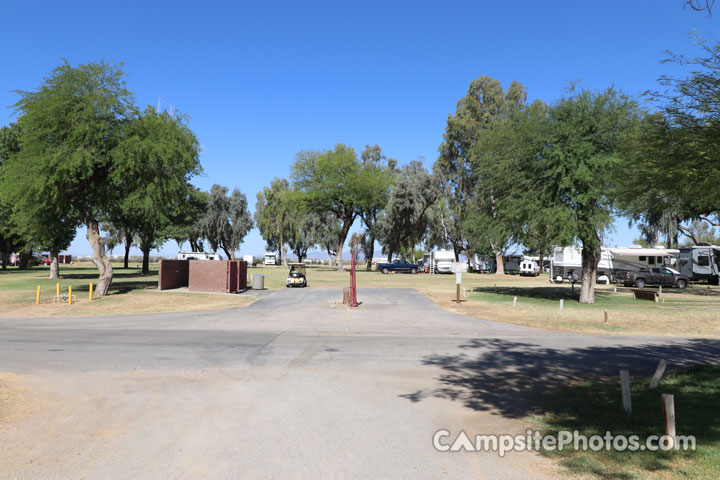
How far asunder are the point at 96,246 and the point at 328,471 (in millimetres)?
26996

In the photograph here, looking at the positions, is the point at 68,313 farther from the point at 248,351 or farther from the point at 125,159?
the point at 248,351

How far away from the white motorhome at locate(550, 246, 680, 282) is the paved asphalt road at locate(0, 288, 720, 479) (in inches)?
1205

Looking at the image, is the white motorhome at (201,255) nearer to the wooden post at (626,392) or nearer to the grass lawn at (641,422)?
the grass lawn at (641,422)

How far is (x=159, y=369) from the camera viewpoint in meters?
9.89

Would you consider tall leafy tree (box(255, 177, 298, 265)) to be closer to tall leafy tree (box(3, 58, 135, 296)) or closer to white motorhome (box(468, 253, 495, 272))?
white motorhome (box(468, 253, 495, 272))

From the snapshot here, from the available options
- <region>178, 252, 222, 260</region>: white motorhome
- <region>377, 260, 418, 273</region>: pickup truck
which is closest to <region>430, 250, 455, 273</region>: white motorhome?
<region>377, 260, 418, 273</region>: pickup truck

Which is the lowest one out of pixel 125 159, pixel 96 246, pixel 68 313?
pixel 68 313

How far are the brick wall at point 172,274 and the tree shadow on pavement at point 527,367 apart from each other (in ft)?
78.7

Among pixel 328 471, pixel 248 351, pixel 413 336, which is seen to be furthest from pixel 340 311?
pixel 328 471

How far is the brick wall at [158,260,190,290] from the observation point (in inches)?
1242

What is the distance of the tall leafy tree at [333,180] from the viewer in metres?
64.1

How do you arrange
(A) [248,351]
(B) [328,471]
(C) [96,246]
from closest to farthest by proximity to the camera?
(B) [328,471] → (A) [248,351] → (C) [96,246]

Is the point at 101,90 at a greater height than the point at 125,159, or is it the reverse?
the point at 101,90

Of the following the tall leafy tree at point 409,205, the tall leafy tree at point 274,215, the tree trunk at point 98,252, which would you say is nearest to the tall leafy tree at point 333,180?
the tall leafy tree at point 409,205
